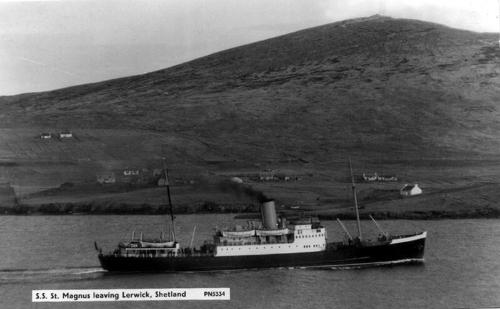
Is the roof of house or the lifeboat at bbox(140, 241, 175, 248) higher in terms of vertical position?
the roof of house

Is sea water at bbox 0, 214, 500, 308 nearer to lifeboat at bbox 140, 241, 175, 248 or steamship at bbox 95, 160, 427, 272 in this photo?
steamship at bbox 95, 160, 427, 272

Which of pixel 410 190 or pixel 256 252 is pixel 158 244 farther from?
pixel 410 190

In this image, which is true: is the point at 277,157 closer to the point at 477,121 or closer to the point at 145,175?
the point at 145,175

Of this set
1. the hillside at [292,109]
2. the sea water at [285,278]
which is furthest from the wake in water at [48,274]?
the hillside at [292,109]

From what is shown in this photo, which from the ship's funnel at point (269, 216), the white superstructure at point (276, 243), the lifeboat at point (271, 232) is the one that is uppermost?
the ship's funnel at point (269, 216)
